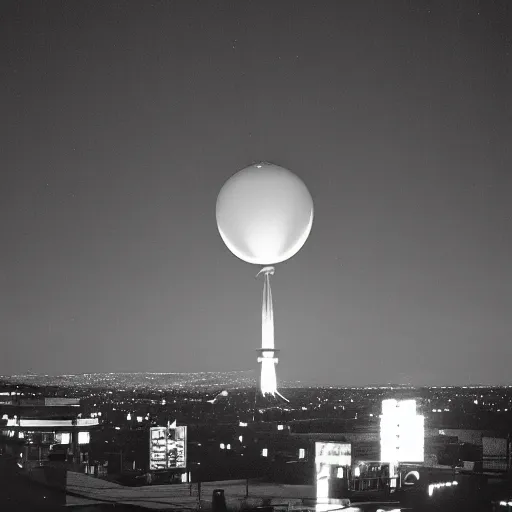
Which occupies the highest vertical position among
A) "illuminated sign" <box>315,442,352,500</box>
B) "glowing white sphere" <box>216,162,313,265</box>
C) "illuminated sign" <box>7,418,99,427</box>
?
"glowing white sphere" <box>216,162,313,265</box>

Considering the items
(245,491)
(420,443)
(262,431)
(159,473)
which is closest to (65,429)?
(262,431)

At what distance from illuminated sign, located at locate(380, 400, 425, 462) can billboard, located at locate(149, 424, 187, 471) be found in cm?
1702

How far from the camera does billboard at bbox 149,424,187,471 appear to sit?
48312 mm

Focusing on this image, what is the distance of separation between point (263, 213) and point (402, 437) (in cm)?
1077

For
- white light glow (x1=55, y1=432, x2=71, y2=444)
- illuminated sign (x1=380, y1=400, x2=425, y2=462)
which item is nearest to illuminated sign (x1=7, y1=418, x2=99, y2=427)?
white light glow (x1=55, y1=432, x2=71, y2=444)

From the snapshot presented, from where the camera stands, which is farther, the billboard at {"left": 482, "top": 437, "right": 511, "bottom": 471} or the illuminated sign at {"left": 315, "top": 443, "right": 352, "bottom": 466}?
the billboard at {"left": 482, "top": 437, "right": 511, "bottom": 471}

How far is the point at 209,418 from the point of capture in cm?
12038

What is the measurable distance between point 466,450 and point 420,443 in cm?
1696

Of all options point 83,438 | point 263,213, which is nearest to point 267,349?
point 83,438

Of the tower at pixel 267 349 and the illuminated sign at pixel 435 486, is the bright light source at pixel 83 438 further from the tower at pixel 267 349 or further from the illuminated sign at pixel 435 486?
the illuminated sign at pixel 435 486

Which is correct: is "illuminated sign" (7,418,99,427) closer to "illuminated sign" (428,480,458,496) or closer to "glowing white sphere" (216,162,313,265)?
"glowing white sphere" (216,162,313,265)

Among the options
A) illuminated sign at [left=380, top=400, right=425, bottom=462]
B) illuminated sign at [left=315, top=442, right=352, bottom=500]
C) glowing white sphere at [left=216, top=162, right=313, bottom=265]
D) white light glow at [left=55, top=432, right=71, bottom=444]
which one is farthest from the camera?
white light glow at [left=55, top=432, right=71, bottom=444]

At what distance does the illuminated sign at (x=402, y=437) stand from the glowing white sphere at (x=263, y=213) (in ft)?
30.3

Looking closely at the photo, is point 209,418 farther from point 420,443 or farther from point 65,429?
point 420,443
